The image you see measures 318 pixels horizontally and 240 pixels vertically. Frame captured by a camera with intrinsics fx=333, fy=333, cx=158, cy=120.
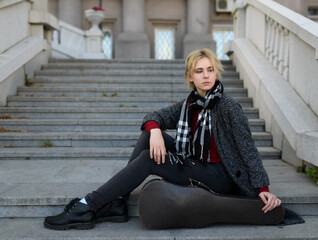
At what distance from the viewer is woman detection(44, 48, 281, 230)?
223 centimetres

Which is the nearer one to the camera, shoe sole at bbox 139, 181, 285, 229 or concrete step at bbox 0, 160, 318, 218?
shoe sole at bbox 139, 181, 285, 229

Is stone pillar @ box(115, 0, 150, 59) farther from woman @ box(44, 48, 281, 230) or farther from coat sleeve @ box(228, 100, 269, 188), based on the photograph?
coat sleeve @ box(228, 100, 269, 188)

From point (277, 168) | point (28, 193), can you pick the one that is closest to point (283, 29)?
point (277, 168)

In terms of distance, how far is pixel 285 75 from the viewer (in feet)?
13.9

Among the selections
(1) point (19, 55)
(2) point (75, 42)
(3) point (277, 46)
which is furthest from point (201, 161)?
(2) point (75, 42)

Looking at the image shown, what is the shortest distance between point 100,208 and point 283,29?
134 inches

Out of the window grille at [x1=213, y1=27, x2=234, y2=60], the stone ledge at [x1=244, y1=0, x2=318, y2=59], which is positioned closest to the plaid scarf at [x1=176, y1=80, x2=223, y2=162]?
Answer: the stone ledge at [x1=244, y1=0, x2=318, y2=59]

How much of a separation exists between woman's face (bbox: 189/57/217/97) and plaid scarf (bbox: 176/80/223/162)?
1.8 inches

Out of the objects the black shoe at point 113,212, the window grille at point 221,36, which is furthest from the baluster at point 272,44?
the window grille at point 221,36

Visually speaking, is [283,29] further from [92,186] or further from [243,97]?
[92,186]

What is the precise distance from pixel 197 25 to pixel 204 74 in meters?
10.7

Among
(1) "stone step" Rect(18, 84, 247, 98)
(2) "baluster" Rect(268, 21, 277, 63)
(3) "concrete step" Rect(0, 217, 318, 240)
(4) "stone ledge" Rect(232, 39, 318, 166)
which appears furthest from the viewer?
(1) "stone step" Rect(18, 84, 247, 98)

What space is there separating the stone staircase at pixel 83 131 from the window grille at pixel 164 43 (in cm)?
655

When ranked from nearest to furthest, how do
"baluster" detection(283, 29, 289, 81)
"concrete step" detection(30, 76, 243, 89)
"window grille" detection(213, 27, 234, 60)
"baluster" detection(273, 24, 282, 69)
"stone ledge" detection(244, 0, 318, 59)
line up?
1. "stone ledge" detection(244, 0, 318, 59)
2. "baluster" detection(283, 29, 289, 81)
3. "baluster" detection(273, 24, 282, 69)
4. "concrete step" detection(30, 76, 243, 89)
5. "window grille" detection(213, 27, 234, 60)
